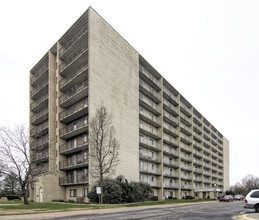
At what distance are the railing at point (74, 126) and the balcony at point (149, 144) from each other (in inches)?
475

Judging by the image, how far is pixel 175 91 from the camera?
68562 millimetres

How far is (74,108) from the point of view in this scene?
144ft

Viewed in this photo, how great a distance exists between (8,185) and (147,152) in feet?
162

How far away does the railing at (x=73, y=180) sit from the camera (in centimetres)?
3784

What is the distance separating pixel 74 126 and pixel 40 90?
13690 millimetres

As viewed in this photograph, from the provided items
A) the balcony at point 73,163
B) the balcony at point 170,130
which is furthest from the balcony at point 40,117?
the balcony at point 170,130

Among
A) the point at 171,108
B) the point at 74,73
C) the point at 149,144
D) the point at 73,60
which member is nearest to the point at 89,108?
the point at 73,60

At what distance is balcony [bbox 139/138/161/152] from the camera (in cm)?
5006

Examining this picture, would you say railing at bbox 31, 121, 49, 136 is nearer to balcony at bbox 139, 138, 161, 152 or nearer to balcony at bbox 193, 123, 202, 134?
balcony at bbox 139, 138, 161, 152

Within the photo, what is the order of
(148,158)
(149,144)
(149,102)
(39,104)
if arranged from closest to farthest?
(148,158)
(39,104)
(149,144)
(149,102)

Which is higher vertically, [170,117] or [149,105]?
[149,105]

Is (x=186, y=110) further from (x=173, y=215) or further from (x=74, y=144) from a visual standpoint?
(x=173, y=215)

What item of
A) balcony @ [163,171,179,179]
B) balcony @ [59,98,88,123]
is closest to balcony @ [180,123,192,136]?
balcony @ [163,171,179,179]

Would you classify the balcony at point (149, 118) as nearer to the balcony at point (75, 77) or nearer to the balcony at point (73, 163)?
the balcony at point (75, 77)
